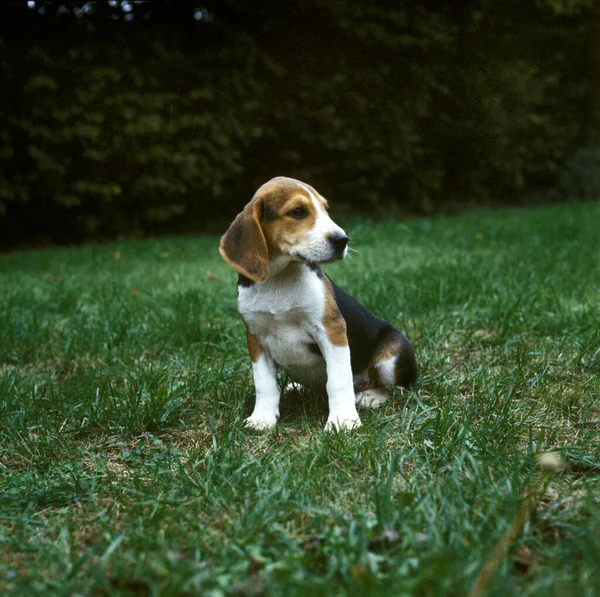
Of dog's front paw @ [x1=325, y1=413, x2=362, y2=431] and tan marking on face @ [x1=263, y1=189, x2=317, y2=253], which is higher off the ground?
tan marking on face @ [x1=263, y1=189, x2=317, y2=253]

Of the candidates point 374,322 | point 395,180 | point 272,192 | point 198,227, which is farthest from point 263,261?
point 395,180

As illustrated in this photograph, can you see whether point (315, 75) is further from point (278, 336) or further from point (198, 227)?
point (278, 336)

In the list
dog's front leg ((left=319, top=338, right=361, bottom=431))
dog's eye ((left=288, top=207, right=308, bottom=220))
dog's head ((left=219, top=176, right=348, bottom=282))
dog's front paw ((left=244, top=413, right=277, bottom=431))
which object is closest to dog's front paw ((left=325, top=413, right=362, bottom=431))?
dog's front leg ((left=319, top=338, right=361, bottom=431))

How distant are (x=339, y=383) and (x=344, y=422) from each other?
178 mm

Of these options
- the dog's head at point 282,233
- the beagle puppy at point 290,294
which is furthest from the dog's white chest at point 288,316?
the dog's head at point 282,233

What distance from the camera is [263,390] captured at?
3.07 m

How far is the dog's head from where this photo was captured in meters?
2.83

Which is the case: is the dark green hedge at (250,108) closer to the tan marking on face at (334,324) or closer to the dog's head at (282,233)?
the dog's head at (282,233)

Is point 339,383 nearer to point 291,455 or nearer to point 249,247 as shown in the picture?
point 291,455

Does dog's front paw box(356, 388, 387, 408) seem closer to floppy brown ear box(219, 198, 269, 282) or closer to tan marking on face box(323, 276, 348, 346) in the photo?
tan marking on face box(323, 276, 348, 346)

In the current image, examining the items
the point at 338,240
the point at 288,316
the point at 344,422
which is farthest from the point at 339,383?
the point at 338,240

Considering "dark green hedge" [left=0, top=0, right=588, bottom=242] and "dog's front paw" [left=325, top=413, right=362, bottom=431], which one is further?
"dark green hedge" [left=0, top=0, right=588, bottom=242]

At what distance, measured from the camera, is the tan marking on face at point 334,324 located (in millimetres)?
2955

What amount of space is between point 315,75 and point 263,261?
944 centimetres
